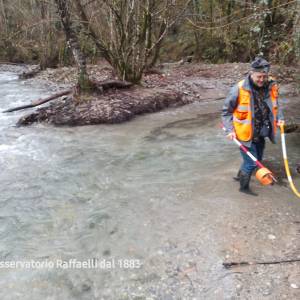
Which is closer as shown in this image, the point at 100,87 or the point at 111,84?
the point at 100,87

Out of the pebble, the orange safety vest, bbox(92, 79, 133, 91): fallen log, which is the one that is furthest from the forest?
the pebble

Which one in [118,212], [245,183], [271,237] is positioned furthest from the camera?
[245,183]

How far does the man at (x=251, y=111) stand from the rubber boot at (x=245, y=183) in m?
0.02

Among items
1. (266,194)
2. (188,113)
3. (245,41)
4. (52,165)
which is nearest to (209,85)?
(188,113)

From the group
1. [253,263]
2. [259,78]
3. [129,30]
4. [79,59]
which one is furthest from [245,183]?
[129,30]

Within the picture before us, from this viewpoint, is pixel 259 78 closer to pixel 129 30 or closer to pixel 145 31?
pixel 129 30

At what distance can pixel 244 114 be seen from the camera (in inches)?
210

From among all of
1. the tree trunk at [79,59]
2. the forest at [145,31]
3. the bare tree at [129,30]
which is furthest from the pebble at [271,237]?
the bare tree at [129,30]

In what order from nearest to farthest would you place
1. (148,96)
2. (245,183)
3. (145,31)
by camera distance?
(245,183) < (148,96) < (145,31)

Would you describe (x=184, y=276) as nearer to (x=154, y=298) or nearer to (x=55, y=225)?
(x=154, y=298)

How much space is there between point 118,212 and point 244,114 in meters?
2.23

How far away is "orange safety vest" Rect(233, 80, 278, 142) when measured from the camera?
5270 mm

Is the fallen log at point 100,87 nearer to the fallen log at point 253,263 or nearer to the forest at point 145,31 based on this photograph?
the forest at point 145,31

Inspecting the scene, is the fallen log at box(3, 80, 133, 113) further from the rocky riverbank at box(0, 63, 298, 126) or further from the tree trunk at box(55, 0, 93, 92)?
the tree trunk at box(55, 0, 93, 92)
